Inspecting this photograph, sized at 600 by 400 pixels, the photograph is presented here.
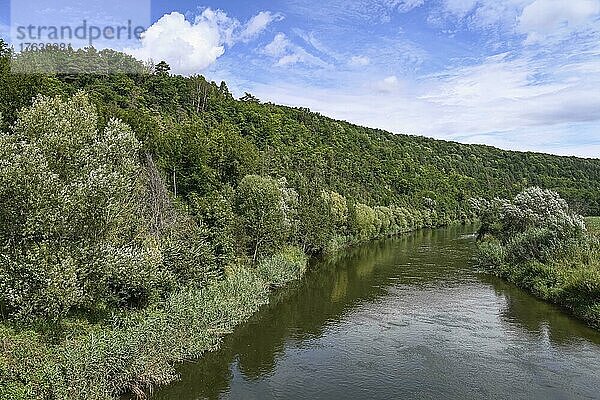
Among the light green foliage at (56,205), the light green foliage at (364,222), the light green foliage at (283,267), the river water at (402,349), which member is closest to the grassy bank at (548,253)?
the river water at (402,349)

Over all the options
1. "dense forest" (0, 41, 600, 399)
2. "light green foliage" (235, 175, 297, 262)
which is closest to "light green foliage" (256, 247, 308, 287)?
"dense forest" (0, 41, 600, 399)

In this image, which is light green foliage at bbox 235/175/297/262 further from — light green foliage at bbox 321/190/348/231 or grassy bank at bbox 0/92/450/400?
light green foliage at bbox 321/190/348/231

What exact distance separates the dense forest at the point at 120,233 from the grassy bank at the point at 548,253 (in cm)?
1530

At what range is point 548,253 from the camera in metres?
32.4

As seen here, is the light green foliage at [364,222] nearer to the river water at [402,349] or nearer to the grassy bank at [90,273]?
the river water at [402,349]

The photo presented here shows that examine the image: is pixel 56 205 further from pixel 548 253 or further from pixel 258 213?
pixel 548 253

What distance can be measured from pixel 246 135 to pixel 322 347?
4195 centimetres

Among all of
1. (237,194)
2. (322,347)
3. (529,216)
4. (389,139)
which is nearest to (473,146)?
(389,139)

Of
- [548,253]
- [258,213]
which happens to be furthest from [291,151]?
[548,253]

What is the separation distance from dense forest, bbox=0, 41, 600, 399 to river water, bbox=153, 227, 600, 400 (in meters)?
1.80

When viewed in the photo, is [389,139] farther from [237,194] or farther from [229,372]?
[229,372]

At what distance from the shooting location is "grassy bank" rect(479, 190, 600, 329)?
2616cm

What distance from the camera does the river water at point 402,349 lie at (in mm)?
17734

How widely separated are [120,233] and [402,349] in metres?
12.6
